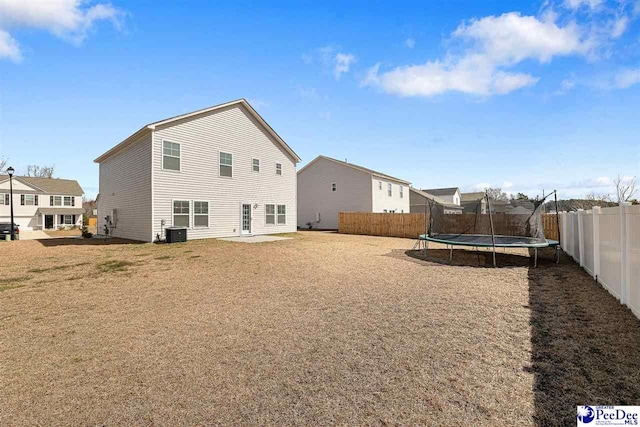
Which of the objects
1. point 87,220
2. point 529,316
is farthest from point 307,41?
point 87,220

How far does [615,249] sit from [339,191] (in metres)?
23.5

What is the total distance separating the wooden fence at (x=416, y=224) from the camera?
46.4 ft

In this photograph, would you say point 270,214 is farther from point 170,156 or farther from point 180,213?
point 170,156

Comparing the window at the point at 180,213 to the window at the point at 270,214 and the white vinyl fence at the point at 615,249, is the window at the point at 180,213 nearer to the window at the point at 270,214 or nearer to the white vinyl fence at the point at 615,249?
the window at the point at 270,214

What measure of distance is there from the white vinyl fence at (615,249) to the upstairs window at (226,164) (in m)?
16.2

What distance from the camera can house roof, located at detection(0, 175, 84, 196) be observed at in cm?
3446

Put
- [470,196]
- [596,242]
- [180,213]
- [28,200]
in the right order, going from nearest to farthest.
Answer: [596,242] < [180,213] < [28,200] < [470,196]

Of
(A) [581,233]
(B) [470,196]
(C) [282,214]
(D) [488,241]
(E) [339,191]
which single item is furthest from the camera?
(B) [470,196]

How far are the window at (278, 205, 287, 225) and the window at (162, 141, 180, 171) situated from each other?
7437 millimetres

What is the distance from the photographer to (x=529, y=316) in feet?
16.4

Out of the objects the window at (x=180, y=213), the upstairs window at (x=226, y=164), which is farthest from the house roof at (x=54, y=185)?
the upstairs window at (x=226, y=164)

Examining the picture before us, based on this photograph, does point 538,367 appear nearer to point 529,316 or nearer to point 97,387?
point 529,316

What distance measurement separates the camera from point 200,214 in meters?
17.0

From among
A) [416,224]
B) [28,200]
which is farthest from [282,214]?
[28,200]
